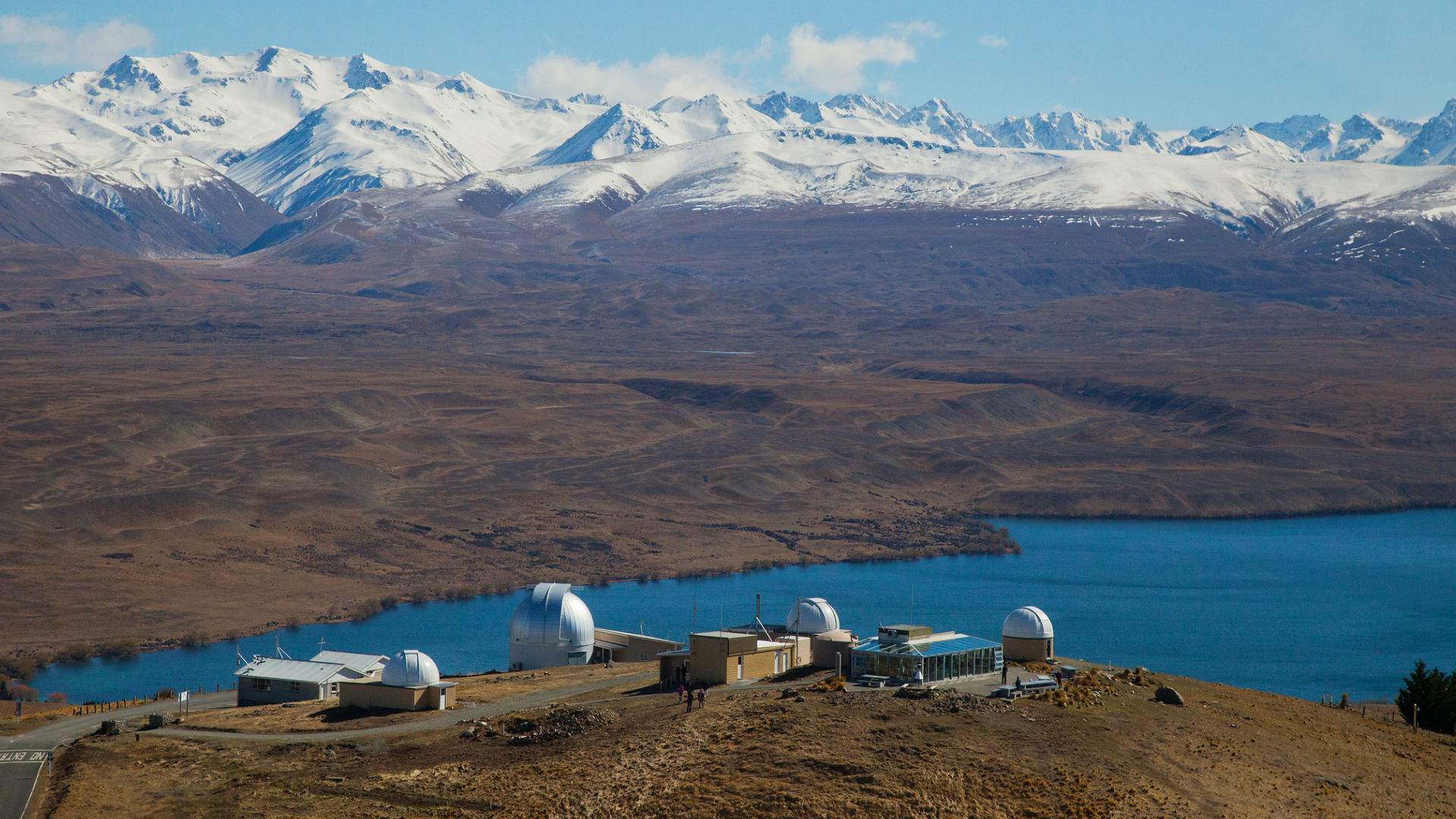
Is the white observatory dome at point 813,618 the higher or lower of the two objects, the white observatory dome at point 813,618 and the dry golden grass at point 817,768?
the higher

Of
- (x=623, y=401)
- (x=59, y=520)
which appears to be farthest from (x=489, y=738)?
(x=623, y=401)

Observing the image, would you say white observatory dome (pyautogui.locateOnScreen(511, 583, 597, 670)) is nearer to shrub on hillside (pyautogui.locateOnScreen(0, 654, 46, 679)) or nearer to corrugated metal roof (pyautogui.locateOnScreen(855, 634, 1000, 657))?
corrugated metal roof (pyautogui.locateOnScreen(855, 634, 1000, 657))

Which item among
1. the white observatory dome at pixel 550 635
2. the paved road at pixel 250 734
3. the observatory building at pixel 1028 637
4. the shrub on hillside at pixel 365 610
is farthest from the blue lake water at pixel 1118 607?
the observatory building at pixel 1028 637

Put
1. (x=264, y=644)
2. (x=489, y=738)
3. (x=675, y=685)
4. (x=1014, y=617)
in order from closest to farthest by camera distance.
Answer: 1. (x=489, y=738)
2. (x=675, y=685)
3. (x=1014, y=617)
4. (x=264, y=644)

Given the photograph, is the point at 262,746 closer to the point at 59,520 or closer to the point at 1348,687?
the point at 1348,687

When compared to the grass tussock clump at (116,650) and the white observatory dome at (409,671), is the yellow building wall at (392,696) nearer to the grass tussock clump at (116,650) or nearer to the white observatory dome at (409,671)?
the white observatory dome at (409,671)

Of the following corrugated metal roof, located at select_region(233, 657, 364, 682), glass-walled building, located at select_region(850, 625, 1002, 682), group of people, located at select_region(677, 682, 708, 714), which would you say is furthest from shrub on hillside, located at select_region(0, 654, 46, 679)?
glass-walled building, located at select_region(850, 625, 1002, 682)
